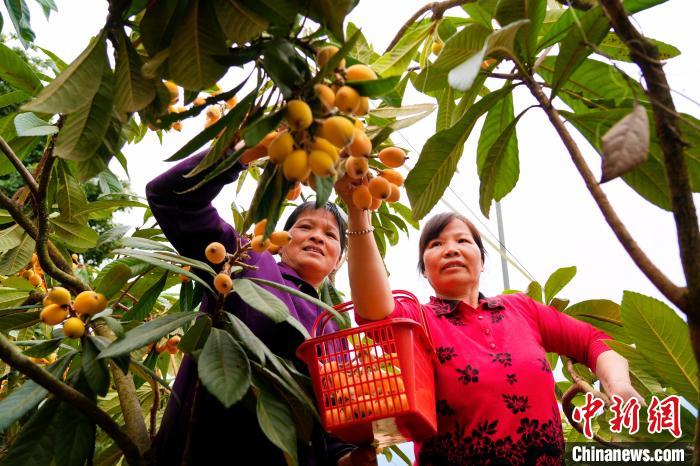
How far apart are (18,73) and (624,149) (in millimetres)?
1358

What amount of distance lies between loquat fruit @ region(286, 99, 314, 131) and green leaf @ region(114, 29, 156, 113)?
25 cm

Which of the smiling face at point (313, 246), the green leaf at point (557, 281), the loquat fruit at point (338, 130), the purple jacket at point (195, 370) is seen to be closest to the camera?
the loquat fruit at point (338, 130)

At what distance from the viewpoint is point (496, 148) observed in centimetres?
116

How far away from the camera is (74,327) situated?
1.18 metres

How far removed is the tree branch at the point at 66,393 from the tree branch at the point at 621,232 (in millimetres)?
846

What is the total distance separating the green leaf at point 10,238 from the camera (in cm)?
172

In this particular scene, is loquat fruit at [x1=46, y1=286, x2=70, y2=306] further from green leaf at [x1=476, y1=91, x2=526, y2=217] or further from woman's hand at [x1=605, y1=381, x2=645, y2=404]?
woman's hand at [x1=605, y1=381, x2=645, y2=404]

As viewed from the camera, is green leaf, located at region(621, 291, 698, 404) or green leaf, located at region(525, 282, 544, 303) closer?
green leaf, located at region(621, 291, 698, 404)

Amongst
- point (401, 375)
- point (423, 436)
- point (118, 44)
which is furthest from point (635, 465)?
point (118, 44)

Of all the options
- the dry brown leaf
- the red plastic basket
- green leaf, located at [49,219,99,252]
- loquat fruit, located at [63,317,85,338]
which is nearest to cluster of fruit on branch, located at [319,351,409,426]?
the red plastic basket

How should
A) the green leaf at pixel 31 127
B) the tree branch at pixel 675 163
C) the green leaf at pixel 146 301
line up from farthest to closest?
the green leaf at pixel 146 301
the green leaf at pixel 31 127
the tree branch at pixel 675 163

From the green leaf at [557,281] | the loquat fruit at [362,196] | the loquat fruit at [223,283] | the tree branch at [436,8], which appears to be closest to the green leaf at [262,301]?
the loquat fruit at [223,283]

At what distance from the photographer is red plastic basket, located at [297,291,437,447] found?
1.18 meters

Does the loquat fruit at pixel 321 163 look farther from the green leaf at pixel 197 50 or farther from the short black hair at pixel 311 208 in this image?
the short black hair at pixel 311 208
